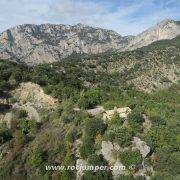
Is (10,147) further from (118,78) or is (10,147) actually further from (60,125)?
(118,78)

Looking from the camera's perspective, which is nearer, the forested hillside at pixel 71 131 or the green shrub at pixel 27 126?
the forested hillside at pixel 71 131

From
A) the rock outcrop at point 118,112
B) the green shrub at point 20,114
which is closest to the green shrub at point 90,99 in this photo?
the rock outcrop at point 118,112

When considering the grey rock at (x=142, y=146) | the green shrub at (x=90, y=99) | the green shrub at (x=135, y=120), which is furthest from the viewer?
the green shrub at (x=90, y=99)

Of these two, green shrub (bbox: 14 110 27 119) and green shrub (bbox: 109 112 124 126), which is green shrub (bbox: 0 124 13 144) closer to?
green shrub (bbox: 14 110 27 119)

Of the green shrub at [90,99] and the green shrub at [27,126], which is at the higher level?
the green shrub at [90,99]

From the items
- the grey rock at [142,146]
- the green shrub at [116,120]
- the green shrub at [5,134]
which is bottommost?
the grey rock at [142,146]

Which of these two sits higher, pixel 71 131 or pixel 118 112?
pixel 118 112

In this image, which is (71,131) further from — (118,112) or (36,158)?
(118,112)

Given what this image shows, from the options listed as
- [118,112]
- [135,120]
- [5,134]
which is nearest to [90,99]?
[118,112]

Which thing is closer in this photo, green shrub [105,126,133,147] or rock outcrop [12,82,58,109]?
green shrub [105,126,133,147]

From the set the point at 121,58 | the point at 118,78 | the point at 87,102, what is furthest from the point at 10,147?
the point at 121,58

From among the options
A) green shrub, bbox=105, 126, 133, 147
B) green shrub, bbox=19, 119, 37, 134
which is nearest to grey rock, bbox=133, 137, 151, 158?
green shrub, bbox=105, 126, 133, 147

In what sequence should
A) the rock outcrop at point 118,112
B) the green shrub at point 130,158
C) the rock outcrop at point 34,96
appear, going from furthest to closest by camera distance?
the rock outcrop at point 34,96 < the rock outcrop at point 118,112 < the green shrub at point 130,158

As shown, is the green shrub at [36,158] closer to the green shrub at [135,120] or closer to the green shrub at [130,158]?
the green shrub at [130,158]
